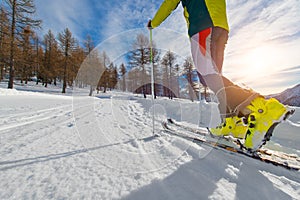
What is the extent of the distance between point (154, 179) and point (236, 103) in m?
1.25

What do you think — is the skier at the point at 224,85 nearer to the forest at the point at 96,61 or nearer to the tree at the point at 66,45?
the forest at the point at 96,61

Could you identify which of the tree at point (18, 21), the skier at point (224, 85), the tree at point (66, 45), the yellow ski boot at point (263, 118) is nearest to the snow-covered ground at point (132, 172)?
the yellow ski boot at point (263, 118)

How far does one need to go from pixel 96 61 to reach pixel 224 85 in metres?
6.97

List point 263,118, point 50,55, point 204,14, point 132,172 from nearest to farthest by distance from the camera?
point 132,172, point 263,118, point 204,14, point 50,55

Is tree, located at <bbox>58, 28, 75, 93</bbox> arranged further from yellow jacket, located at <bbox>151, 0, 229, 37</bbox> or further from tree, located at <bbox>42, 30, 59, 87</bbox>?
yellow jacket, located at <bbox>151, 0, 229, 37</bbox>

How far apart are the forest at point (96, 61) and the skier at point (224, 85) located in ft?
2.34

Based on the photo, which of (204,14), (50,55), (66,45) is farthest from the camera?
(50,55)


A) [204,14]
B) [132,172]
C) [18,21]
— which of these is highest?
[18,21]

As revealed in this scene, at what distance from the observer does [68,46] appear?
17.5 metres

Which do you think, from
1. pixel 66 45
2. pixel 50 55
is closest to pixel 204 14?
pixel 66 45

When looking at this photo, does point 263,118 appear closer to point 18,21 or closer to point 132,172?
point 132,172

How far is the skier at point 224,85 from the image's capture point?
1.30 m

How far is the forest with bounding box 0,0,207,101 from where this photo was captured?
152 inches

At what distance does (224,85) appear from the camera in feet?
5.27
